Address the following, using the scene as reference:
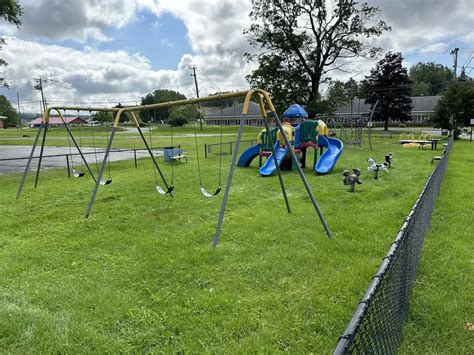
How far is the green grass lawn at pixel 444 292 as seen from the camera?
2527 mm

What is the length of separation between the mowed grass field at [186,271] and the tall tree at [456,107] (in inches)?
918

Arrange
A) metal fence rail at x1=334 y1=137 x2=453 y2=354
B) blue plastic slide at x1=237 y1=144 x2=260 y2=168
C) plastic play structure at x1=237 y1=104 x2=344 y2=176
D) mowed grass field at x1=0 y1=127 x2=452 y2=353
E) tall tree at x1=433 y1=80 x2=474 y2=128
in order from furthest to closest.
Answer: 1. tall tree at x1=433 y1=80 x2=474 y2=128
2. blue plastic slide at x1=237 y1=144 x2=260 y2=168
3. plastic play structure at x1=237 y1=104 x2=344 y2=176
4. mowed grass field at x1=0 y1=127 x2=452 y2=353
5. metal fence rail at x1=334 y1=137 x2=453 y2=354

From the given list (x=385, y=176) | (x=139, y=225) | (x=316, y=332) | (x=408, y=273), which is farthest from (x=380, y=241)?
(x=385, y=176)

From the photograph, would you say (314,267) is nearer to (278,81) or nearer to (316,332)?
(316,332)

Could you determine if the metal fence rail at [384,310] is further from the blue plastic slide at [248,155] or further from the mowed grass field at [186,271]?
the blue plastic slide at [248,155]

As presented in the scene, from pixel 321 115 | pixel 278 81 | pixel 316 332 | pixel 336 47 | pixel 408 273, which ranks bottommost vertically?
pixel 316 332

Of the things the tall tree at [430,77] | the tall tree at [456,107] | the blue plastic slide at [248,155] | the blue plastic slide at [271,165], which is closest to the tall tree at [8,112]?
the blue plastic slide at [248,155]

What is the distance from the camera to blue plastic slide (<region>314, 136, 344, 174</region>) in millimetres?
10542

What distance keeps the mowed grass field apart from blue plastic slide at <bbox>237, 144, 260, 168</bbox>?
5.11 meters

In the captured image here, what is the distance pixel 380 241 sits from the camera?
14.7 ft

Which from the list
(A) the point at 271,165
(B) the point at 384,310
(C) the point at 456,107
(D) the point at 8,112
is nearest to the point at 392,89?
(C) the point at 456,107

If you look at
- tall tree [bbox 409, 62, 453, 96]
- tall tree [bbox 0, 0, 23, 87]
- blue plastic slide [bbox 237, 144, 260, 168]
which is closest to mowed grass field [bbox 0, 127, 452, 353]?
blue plastic slide [bbox 237, 144, 260, 168]

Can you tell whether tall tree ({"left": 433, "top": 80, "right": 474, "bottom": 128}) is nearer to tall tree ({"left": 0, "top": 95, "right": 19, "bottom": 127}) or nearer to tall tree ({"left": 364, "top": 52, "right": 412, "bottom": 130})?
tall tree ({"left": 364, "top": 52, "right": 412, "bottom": 130})

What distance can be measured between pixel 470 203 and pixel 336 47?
78.0ft
